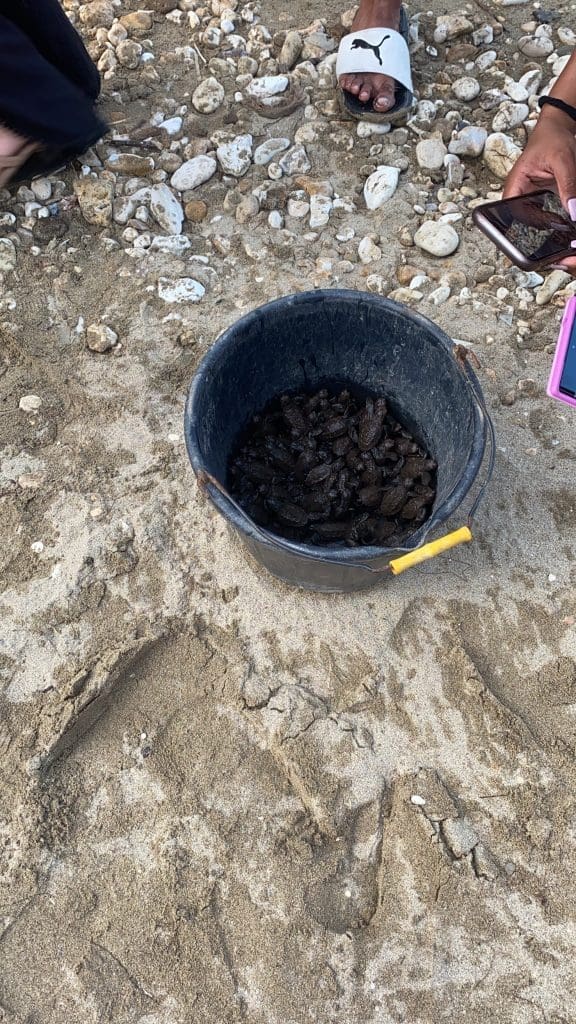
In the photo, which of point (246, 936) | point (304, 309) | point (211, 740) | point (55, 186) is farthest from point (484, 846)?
point (55, 186)

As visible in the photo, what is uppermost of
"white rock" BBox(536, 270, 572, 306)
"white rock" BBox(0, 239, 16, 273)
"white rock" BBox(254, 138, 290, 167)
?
"white rock" BBox(254, 138, 290, 167)

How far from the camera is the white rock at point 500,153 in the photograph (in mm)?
3240

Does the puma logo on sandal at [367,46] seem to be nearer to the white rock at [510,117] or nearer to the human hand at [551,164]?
the white rock at [510,117]

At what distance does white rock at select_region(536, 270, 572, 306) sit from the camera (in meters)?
2.95

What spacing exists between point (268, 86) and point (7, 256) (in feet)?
5.19

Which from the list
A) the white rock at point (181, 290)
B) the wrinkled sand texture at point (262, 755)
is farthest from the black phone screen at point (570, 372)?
the white rock at point (181, 290)

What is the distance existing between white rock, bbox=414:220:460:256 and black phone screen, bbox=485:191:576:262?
40cm

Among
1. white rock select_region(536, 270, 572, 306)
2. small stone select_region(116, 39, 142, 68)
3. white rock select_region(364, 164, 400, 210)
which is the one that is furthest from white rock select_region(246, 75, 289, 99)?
white rock select_region(536, 270, 572, 306)

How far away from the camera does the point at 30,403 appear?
2.77m

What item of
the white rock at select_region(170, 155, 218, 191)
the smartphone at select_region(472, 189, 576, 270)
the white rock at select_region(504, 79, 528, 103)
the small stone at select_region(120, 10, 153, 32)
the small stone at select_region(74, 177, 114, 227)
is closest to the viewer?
the smartphone at select_region(472, 189, 576, 270)

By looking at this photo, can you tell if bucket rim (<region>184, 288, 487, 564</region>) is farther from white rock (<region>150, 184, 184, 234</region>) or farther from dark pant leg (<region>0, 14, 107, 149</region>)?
dark pant leg (<region>0, 14, 107, 149</region>)

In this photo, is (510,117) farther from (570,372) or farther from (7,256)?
(7,256)

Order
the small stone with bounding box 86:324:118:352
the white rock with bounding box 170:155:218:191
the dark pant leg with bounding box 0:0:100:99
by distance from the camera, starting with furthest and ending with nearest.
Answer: the white rock with bounding box 170:155:218:191 → the small stone with bounding box 86:324:118:352 → the dark pant leg with bounding box 0:0:100:99

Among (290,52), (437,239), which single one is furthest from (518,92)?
(290,52)
